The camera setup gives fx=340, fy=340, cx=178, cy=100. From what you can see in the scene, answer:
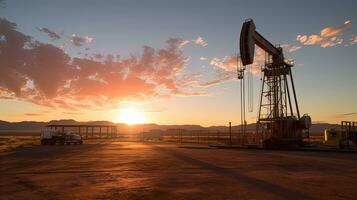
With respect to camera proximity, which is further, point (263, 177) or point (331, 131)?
point (331, 131)

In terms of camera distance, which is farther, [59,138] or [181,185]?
[59,138]

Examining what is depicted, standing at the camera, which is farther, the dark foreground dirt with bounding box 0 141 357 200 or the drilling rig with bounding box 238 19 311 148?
the drilling rig with bounding box 238 19 311 148

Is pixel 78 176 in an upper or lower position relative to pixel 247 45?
lower

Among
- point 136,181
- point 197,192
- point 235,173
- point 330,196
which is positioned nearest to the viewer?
point 330,196

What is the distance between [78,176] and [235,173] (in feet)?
22.9

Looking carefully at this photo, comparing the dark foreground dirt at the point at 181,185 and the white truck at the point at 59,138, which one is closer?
the dark foreground dirt at the point at 181,185

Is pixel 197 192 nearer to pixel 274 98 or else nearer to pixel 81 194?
pixel 81 194

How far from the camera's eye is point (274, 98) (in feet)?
140

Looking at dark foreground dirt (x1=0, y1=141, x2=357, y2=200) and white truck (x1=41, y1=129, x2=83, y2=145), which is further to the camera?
white truck (x1=41, y1=129, x2=83, y2=145)

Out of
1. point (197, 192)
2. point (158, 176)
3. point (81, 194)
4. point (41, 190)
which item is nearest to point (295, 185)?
point (197, 192)

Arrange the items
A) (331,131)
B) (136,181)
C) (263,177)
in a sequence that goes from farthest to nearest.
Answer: (331,131) < (263,177) < (136,181)

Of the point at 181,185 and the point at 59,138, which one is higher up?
the point at 59,138

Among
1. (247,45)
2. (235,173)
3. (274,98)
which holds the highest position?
(247,45)

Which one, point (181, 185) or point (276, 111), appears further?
point (276, 111)
